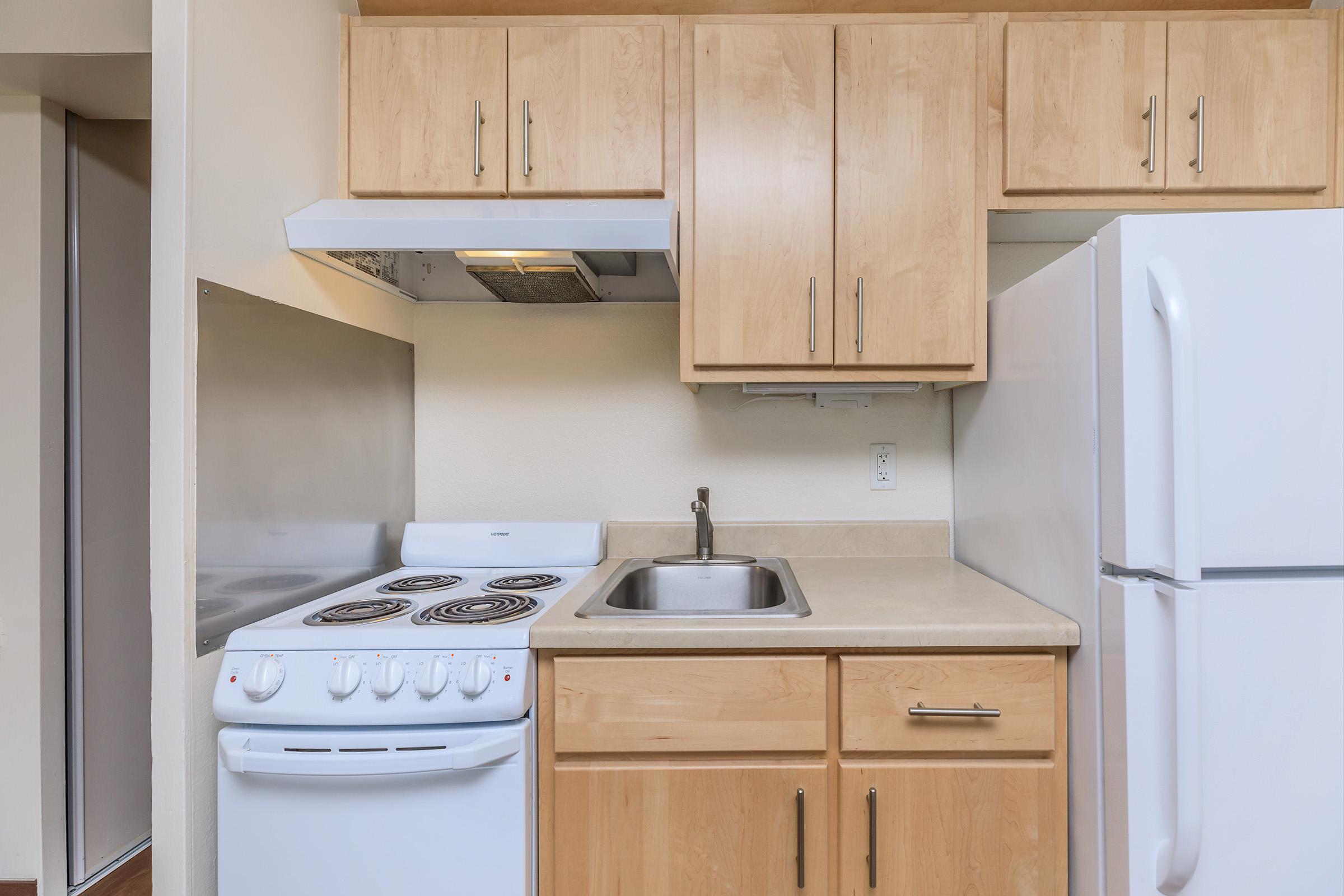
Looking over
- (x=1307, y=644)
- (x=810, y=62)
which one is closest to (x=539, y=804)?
(x=1307, y=644)

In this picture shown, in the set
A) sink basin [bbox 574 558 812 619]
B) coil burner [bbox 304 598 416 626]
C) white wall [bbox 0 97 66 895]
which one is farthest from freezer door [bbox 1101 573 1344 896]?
white wall [bbox 0 97 66 895]

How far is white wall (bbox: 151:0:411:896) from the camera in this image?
41.7 inches

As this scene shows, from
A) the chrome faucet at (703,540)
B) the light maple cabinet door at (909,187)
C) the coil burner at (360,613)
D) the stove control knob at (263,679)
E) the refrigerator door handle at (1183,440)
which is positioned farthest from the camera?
the chrome faucet at (703,540)

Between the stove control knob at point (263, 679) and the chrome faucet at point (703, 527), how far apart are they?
99 centimetres

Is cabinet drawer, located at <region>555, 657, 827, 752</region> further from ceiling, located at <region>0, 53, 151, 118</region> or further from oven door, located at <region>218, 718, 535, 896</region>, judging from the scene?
ceiling, located at <region>0, 53, 151, 118</region>

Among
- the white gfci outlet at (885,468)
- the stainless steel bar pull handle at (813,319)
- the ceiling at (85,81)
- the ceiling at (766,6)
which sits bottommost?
the white gfci outlet at (885,468)

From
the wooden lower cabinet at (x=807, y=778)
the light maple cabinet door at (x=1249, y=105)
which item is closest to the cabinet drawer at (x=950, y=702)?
the wooden lower cabinet at (x=807, y=778)

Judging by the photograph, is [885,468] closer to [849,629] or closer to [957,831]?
[849,629]

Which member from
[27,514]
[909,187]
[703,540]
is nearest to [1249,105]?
[909,187]

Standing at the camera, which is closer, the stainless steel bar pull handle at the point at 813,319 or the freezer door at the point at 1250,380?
the freezer door at the point at 1250,380

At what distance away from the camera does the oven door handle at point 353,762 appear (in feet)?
3.47

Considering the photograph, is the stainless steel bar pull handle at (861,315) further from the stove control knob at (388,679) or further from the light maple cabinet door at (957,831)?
the stove control knob at (388,679)

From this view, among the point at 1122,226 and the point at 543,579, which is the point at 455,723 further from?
the point at 1122,226

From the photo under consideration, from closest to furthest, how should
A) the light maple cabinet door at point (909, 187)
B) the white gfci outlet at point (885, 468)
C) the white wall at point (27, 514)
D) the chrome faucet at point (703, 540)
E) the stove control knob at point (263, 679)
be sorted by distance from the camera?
1. the stove control knob at point (263, 679)
2. the light maple cabinet door at point (909, 187)
3. the white wall at point (27, 514)
4. the chrome faucet at point (703, 540)
5. the white gfci outlet at point (885, 468)
